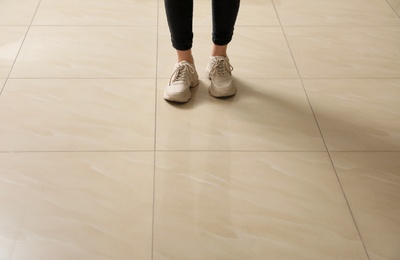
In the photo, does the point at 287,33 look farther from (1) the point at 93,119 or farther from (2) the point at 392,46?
(1) the point at 93,119

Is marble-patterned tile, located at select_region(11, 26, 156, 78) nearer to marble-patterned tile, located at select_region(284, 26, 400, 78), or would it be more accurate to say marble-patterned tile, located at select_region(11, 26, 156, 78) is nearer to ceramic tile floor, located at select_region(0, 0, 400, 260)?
ceramic tile floor, located at select_region(0, 0, 400, 260)

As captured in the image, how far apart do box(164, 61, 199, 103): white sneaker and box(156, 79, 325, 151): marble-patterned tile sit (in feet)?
0.08

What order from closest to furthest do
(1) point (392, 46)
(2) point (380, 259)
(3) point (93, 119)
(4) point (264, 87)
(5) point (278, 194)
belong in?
(2) point (380, 259)
(5) point (278, 194)
(3) point (93, 119)
(4) point (264, 87)
(1) point (392, 46)

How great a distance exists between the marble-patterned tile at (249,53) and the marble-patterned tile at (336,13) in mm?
142

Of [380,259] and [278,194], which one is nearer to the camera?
[380,259]

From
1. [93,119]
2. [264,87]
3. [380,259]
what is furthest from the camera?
[264,87]

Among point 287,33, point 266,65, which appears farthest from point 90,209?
point 287,33

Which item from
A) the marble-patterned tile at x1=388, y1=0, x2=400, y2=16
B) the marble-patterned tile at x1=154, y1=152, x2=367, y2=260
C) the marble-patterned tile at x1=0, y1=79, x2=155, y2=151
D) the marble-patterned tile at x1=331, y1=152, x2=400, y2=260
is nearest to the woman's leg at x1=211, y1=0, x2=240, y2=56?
the marble-patterned tile at x1=0, y1=79, x2=155, y2=151

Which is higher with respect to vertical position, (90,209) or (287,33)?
(287,33)

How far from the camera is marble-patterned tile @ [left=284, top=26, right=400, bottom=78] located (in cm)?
153

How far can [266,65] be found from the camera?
1550mm

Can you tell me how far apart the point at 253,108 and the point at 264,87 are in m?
0.12

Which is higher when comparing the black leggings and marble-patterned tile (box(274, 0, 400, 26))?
the black leggings

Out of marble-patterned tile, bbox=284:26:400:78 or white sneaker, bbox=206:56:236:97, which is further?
marble-patterned tile, bbox=284:26:400:78
